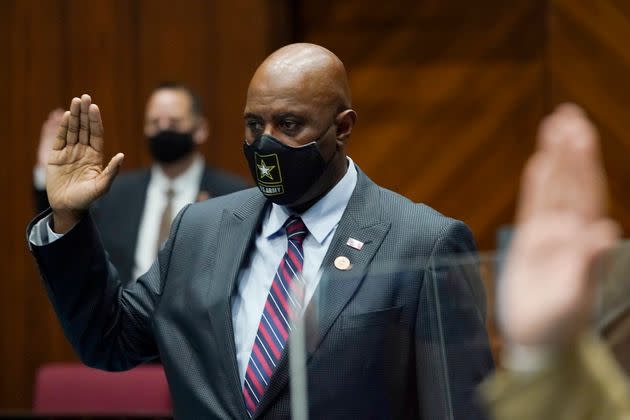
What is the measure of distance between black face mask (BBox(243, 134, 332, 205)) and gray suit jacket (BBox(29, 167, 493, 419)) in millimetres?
106

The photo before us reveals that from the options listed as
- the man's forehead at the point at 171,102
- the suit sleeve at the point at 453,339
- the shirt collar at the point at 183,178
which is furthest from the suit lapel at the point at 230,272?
the man's forehead at the point at 171,102

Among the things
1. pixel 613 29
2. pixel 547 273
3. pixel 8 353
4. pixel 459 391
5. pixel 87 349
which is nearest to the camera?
pixel 547 273

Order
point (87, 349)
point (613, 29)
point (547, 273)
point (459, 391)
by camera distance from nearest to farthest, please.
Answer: point (547, 273) → point (459, 391) → point (87, 349) → point (613, 29)

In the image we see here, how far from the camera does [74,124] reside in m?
2.55

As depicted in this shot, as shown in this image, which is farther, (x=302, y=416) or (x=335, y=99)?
(x=335, y=99)

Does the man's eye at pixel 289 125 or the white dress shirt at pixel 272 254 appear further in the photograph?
the man's eye at pixel 289 125

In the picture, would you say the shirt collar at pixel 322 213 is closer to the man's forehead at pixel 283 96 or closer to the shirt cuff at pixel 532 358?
the man's forehead at pixel 283 96

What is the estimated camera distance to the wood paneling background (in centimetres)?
575

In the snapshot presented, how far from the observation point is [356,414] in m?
2.19

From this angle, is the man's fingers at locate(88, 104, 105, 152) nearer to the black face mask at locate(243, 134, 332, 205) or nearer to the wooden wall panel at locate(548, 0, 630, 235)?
the black face mask at locate(243, 134, 332, 205)

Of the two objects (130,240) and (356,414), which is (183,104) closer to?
(130,240)

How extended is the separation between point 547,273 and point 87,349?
62.0 inches

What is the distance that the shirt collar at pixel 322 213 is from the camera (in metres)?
2.58

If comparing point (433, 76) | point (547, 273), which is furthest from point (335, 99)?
point (433, 76)
